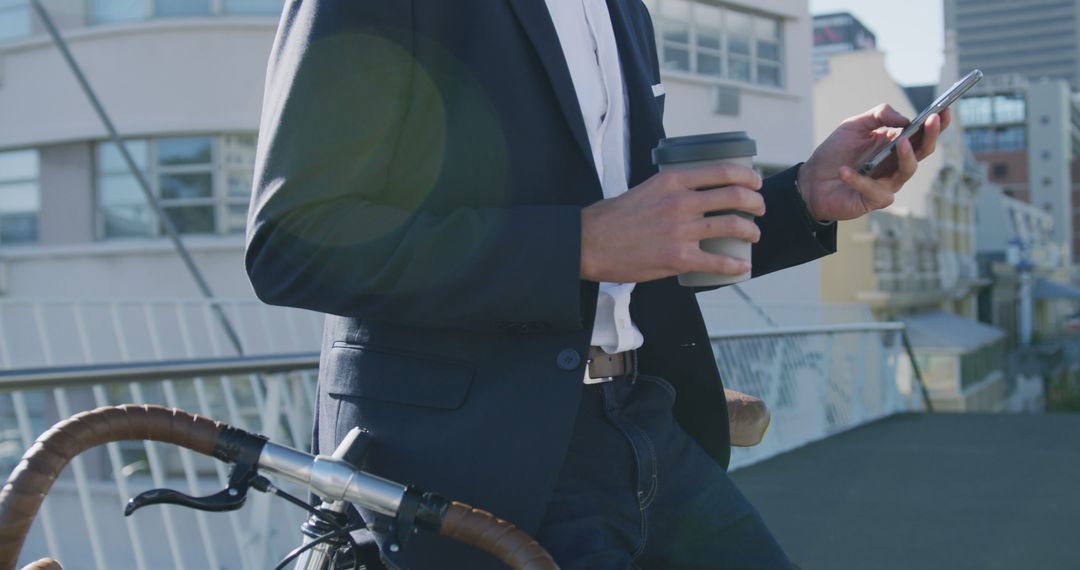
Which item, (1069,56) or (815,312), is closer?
(815,312)

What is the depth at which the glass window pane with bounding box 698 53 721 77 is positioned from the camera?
22.2 m

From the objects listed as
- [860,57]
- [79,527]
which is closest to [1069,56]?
[860,57]

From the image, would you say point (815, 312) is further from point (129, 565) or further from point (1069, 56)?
point (1069, 56)

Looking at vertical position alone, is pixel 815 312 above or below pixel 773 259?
below

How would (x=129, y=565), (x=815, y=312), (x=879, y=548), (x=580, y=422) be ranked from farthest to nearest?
(x=815, y=312) < (x=129, y=565) < (x=879, y=548) < (x=580, y=422)

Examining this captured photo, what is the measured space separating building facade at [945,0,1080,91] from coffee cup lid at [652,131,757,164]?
196072 millimetres

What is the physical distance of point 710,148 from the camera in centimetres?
118

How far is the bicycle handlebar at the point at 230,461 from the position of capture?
109 centimetres

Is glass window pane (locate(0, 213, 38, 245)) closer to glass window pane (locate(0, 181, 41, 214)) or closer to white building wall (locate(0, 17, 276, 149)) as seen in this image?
glass window pane (locate(0, 181, 41, 214))

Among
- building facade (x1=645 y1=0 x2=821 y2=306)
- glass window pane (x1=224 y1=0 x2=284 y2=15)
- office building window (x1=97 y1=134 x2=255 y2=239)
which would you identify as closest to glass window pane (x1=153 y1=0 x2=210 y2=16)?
glass window pane (x1=224 y1=0 x2=284 y2=15)

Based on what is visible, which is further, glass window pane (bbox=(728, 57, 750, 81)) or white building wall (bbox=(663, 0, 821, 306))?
glass window pane (bbox=(728, 57, 750, 81))

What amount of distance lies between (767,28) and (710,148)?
23587 millimetres

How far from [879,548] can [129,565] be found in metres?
8.46

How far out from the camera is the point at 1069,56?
595 ft
